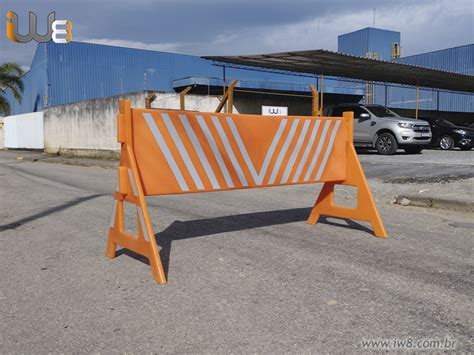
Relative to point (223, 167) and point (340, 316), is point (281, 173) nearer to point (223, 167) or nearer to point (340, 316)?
point (223, 167)

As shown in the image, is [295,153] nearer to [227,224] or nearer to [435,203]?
[227,224]

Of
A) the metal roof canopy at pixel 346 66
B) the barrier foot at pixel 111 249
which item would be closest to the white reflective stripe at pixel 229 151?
the barrier foot at pixel 111 249

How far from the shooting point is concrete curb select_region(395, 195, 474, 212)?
6988mm

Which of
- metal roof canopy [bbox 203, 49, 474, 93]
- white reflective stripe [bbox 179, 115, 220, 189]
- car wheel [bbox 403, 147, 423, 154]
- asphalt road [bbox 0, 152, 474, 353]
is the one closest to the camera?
asphalt road [bbox 0, 152, 474, 353]

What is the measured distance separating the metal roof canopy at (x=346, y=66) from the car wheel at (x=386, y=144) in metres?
3.51

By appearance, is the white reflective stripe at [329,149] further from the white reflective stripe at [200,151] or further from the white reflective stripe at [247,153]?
the white reflective stripe at [200,151]

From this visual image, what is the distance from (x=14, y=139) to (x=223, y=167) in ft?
124

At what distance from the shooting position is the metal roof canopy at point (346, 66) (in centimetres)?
1714

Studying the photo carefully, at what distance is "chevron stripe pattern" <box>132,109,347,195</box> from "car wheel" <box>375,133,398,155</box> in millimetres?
Result: 10292

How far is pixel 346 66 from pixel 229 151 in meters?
16.8

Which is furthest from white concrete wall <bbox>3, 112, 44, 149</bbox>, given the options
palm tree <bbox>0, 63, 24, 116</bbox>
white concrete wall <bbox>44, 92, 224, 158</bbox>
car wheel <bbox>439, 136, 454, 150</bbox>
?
car wheel <bbox>439, 136, 454, 150</bbox>

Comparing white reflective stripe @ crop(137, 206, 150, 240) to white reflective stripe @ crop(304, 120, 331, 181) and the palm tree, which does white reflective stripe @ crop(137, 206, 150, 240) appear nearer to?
white reflective stripe @ crop(304, 120, 331, 181)

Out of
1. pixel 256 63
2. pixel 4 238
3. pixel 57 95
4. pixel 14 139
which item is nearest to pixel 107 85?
pixel 57 95

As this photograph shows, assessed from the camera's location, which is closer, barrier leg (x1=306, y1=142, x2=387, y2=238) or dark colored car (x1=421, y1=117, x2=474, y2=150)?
barrier leg (x1=306, y1=142, x2=387, y2=238)
